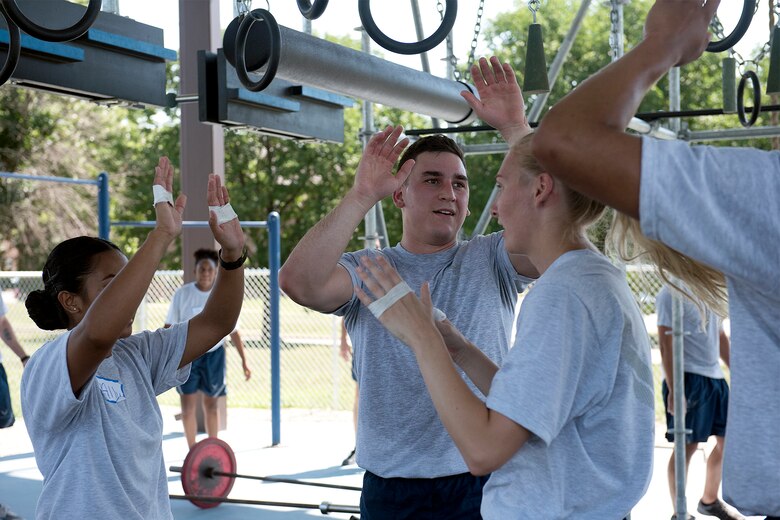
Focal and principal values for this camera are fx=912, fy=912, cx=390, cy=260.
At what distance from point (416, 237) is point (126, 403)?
876 mm

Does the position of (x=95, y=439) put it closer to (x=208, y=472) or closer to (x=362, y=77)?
(x=362, y=77)

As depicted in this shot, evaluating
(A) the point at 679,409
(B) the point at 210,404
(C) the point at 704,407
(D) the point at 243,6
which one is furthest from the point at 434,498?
(B) the point at 210,404

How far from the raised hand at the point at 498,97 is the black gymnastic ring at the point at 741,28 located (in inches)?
23.9

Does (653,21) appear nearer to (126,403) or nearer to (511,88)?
(511,88)

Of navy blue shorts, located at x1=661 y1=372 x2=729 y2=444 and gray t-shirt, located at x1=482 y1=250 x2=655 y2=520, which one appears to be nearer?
gray t-shirt, located at x1=482 y1=250 x2=655 y2=520

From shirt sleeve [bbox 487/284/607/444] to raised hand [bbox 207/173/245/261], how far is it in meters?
0.99

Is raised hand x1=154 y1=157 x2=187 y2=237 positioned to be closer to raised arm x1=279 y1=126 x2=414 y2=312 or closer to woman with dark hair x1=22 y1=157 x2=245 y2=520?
woman with dark hair x1=22 y1=157 x2=245 y2=520

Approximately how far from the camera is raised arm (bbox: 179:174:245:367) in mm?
2205

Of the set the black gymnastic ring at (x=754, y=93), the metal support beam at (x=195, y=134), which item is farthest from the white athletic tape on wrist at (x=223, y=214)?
the metal support beam at (x=195, y=134)

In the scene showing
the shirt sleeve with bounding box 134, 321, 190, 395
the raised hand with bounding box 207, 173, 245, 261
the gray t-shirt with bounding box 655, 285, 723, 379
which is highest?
the raised hand with bounding box 207, 173, 245, 261

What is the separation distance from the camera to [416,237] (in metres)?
2.49

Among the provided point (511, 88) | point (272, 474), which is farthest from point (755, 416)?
point (272, 474)

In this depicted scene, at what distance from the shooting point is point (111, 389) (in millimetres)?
2066

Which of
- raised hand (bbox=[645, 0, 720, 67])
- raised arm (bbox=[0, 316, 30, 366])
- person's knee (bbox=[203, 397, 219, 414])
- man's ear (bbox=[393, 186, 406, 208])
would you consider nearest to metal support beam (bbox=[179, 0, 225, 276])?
person's knee (bbox=[203, 397, 219, 414])
